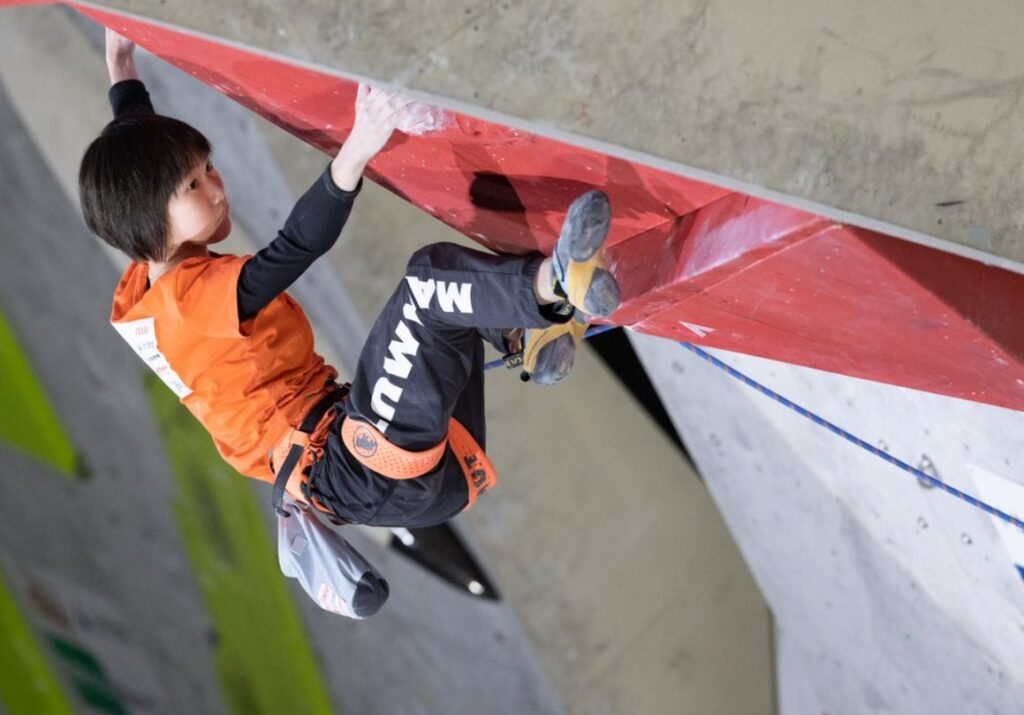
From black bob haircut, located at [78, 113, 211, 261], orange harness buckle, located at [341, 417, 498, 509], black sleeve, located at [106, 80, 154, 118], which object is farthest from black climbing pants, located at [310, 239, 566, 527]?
black sleeve, located at [106, 80, 154, 118]

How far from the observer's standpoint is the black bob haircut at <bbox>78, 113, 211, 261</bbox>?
142 centimetres

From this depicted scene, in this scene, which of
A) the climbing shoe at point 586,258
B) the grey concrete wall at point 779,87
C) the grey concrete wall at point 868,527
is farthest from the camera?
the grey concrete wall at point 868,527

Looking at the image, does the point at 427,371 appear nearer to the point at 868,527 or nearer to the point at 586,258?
the point at 586,258

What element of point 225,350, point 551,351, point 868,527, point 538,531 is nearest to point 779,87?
point 551,351

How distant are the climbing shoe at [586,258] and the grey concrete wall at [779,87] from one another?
0.12 metres

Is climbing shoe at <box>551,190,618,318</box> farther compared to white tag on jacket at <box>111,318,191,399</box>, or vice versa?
white tag on jacket at <box>111,318,191,399</box>

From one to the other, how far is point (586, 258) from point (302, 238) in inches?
12.6

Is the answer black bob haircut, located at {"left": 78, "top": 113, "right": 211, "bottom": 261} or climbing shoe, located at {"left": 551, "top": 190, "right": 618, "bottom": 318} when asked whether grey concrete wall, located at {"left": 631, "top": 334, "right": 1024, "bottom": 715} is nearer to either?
climbing shoe, located at {"left": 551, "top": 190, "right": 618, "bottom": 318}

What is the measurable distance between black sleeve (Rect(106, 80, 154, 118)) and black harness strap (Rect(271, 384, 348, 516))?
1.39ft

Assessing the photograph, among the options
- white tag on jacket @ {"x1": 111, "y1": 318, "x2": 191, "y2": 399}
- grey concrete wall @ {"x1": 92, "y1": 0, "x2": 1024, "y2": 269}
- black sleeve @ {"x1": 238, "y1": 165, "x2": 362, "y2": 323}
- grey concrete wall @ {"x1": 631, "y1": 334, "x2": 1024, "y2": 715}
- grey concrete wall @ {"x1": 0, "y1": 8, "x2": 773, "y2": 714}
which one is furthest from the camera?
grey concrete wall @ {"x1": 0, "y1": 8, "x2": 773, "y2": 714}

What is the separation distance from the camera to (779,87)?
1.05 meters

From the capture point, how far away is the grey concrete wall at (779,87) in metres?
1.05

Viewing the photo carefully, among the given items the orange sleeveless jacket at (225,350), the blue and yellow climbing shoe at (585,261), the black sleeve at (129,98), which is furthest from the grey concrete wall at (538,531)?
the blue and yellow climbing shoe at (585,261)

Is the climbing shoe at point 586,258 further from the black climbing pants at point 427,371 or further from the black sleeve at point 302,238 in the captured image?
the black sleeve at point 302,238
